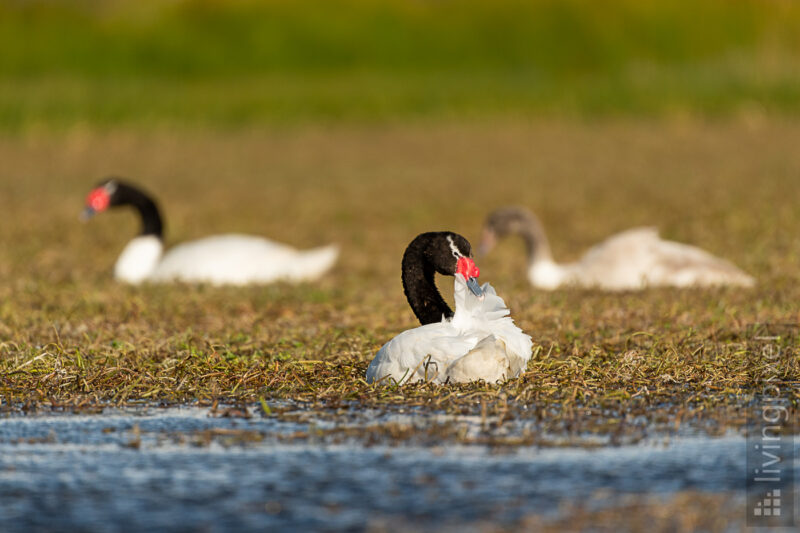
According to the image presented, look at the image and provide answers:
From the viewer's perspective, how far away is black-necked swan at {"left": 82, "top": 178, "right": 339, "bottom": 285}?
13.3 meters

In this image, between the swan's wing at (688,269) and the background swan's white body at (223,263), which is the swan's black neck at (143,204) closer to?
the background swan's white body at (223,263)

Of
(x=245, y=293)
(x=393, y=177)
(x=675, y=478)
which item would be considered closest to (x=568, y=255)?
(x=245, y=293)

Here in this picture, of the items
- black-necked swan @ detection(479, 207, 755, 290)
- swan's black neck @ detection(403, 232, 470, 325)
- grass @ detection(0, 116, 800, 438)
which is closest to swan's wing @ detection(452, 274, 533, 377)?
grass @ detection(0, 116, 800, 438)

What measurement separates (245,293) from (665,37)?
32.1m

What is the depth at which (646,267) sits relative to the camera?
41.3 feet

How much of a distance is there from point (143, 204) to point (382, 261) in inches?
111

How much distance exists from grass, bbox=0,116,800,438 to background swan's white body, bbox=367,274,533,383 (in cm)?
11

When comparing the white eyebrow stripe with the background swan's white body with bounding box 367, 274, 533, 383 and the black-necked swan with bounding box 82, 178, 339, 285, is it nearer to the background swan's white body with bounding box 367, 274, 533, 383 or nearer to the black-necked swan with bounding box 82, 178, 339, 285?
the background swan's white body with bounding box 367, 274, 533, 383

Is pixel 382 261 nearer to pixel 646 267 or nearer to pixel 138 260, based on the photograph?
pixel 138 260

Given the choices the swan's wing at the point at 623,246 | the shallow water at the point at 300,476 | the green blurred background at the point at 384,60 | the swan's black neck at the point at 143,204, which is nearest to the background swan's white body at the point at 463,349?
the shallow water at the point at 300,476

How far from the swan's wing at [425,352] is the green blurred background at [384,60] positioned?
21573 mm

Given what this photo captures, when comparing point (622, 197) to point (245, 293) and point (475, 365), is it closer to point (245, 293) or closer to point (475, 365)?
point (245, 293)

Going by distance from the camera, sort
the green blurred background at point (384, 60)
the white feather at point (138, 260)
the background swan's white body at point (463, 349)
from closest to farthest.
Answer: the background swan's white body at point (463, 349) < the white feather at point (138, 260) < the green blurred background at point (384, 60)

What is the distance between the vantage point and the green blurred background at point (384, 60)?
95.9 feet
